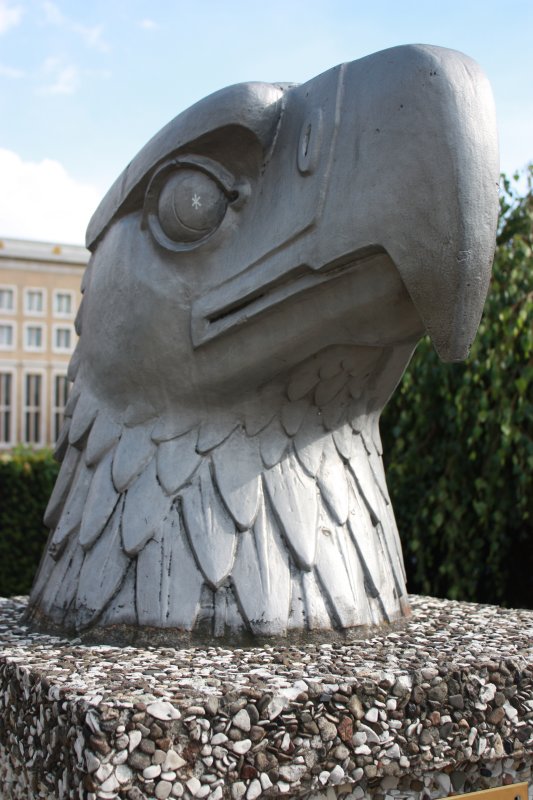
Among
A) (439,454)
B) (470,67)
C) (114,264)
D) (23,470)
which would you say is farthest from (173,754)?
(23,470)

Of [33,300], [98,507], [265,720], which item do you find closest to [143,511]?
[98,507]

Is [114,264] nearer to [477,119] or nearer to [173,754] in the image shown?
[477,119]

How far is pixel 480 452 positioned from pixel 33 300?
2386 centimetres

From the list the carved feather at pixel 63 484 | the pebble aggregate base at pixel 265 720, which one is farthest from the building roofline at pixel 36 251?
the pebble aggregate base at pixel 265 720

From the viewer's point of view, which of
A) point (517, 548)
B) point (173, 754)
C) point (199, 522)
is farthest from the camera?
point (517, 548)

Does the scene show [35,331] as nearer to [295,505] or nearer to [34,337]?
[34,337]

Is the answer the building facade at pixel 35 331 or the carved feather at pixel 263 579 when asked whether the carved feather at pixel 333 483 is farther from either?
the building facade at pixel 35 331

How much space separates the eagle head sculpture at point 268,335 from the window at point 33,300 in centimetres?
2564

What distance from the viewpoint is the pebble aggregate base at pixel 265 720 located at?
1274mm

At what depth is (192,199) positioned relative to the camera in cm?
179

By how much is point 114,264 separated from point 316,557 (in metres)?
0.79

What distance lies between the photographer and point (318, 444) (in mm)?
1909

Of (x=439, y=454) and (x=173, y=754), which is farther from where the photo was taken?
(x=439, y=454)

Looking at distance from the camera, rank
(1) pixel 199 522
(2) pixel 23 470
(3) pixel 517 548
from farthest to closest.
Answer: (2) pixel 23 470
(3) pixel 517 548
(1) pixel 199 522
